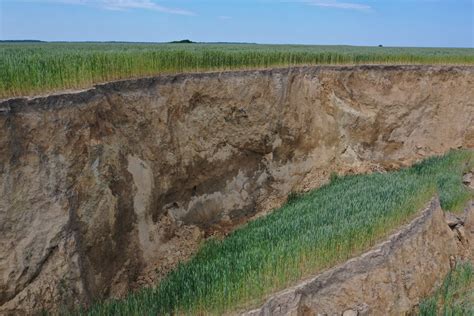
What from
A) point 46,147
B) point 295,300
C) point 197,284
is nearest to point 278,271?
point 295,300

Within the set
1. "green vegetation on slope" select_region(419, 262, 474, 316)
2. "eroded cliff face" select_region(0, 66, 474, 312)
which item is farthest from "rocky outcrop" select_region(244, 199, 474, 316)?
"eroded cliff face" select_region(0, 66, 474, 312)

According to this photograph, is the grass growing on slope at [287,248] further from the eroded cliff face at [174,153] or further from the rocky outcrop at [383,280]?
the eroded cliff face at [174,153]

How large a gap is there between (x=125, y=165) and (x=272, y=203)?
15.5 ft

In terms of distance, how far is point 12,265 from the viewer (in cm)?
654

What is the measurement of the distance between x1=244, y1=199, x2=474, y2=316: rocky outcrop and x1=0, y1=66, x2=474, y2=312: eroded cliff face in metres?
3.01

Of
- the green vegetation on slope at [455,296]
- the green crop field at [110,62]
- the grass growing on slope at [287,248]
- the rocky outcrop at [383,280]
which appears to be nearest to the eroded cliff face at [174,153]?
the green crop field at [110,62]

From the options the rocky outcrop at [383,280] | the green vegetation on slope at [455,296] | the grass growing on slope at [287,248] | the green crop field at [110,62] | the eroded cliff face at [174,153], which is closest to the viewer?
the grass growing on slope at [287,248]

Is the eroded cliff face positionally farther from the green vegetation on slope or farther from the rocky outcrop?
the green vegetation on slope

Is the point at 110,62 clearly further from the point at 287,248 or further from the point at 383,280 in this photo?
the point at 383,280

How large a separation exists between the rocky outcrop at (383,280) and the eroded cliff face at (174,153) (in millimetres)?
3006

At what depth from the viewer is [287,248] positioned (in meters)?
7.03

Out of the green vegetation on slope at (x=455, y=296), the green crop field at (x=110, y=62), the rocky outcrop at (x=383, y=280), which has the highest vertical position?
the green crop field at (x=110, y=62)

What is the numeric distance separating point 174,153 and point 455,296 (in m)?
5.58

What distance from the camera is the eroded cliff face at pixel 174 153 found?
6.86 m
